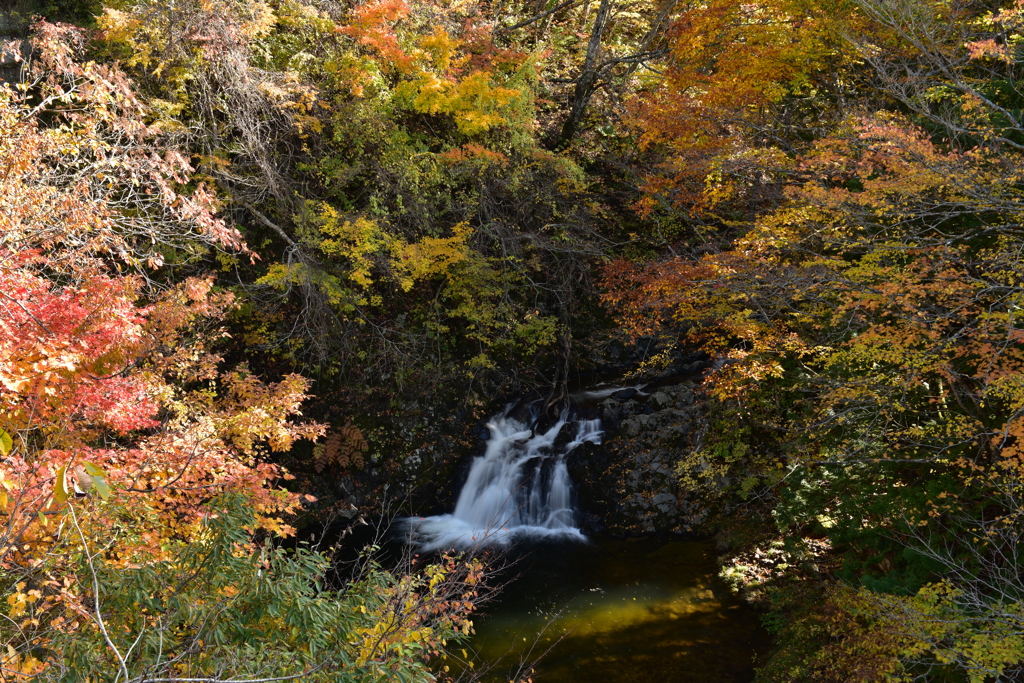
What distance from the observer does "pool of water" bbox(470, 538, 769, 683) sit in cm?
776

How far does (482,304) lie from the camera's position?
12.8 meters

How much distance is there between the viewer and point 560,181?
12.9 m

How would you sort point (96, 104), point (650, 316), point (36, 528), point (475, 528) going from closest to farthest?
point (36, 528) < point (96, 104) < point (475, 528) < point (650, 316)

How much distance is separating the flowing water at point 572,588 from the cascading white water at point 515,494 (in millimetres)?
19

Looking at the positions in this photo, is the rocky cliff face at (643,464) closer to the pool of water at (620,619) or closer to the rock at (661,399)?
the rock at (661,399)

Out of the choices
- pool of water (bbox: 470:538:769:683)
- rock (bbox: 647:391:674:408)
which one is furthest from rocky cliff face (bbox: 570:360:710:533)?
pool of water (bbox: 470:538:769:683)

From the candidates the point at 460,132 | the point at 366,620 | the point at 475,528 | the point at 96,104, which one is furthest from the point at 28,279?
the point at 460,132

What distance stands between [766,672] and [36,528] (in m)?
7.91

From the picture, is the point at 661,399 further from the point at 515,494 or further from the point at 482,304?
the point at 482,304

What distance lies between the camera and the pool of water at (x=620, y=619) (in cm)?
776

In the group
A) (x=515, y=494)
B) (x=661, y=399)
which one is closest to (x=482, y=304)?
(x=515, y=494)

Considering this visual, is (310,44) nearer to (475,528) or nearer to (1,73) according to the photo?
(1,73)

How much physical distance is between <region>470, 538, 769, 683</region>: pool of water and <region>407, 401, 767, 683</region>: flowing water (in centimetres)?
2

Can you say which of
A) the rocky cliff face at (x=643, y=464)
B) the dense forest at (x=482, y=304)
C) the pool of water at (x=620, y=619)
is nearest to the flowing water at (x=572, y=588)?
the pool of water at (x=620, y=619)
